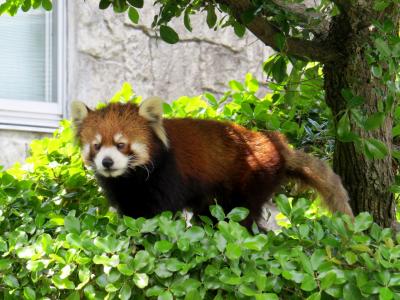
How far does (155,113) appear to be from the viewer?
3496mm

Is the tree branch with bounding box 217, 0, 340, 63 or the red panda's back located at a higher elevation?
the tree branch with bounding box 217, 0, 340, 63

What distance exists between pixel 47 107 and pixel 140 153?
2.63m

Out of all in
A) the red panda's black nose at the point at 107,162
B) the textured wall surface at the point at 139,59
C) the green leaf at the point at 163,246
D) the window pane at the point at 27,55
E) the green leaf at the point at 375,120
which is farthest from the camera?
the window pane at the point at 27,55

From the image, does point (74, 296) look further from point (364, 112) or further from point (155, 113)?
point (364, 112)

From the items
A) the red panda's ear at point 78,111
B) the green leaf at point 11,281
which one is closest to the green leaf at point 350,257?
the green leaf at point 11,281

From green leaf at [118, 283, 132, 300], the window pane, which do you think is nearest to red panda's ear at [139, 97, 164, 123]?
green leaf at [118, 283, 132, 300]

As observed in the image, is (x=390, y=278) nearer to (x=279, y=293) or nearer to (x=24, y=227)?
(x=279, y=293)

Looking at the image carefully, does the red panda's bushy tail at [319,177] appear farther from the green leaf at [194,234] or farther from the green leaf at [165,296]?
the green leaf at [165,296]

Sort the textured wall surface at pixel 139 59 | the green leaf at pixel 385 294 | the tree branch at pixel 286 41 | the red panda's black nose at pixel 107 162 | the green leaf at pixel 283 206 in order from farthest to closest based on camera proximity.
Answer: the textured wall surface at pixel 139 59
the red panda's black nose at pixel 107 162
the tree branch at pixel 286 41
the green leaf at pixel 283 206
the green leaf at pixel 385 294

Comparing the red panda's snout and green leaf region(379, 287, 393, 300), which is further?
the red panda's snout

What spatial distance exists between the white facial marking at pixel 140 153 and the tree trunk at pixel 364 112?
0.76 meters

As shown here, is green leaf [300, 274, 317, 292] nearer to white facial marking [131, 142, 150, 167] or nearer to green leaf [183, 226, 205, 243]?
green leaf [183, 226, 205, 243]

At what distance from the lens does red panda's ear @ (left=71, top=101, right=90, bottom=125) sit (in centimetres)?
358

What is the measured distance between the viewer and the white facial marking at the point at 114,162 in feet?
10.9
